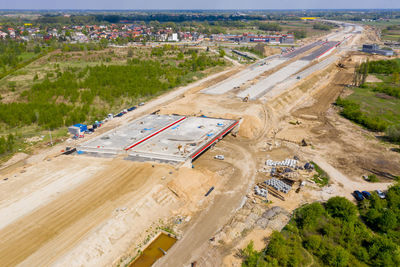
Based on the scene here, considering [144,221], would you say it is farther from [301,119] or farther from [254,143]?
[301,119]

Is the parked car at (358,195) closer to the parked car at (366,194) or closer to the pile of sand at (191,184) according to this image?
the parked car at (366,194)

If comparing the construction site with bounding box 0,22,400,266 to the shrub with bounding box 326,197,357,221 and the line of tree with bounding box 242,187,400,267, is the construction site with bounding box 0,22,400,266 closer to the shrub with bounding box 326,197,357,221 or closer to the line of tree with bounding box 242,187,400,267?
the line of tree with bounding box 242,187,400,267

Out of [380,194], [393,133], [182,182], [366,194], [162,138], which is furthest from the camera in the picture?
[393,133]

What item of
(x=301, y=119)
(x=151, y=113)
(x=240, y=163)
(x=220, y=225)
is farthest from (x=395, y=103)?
(x=220, y=225)

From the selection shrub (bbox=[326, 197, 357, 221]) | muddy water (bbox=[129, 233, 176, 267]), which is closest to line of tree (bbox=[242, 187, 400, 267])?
shrub (bbox=[326, 197, 357, 221])

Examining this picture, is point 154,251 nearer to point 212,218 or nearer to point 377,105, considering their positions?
point 212,218

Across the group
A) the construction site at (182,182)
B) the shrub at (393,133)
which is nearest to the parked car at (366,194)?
the construction site at (182,182)

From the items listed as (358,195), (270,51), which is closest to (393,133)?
(358,195)
